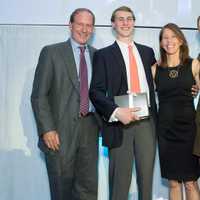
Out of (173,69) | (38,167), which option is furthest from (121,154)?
(38,167)

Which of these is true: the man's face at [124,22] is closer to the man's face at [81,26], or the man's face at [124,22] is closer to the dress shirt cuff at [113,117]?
the man's face at [81,26]

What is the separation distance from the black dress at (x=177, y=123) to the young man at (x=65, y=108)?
18.9 inches

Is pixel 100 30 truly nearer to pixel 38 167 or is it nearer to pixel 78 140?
pixel 78 140

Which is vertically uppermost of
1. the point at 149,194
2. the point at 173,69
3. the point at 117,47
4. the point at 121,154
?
the point at 117,47

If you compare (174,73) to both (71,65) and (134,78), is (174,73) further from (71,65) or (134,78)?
(71,65)

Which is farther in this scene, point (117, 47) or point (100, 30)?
point (100, 30)

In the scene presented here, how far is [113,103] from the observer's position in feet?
6.75

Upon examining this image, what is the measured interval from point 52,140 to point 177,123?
2.65 feet

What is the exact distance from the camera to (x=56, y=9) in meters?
2.58

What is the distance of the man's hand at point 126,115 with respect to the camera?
6.57 feet

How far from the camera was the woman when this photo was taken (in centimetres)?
215

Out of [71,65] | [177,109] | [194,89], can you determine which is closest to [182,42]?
[194,89]

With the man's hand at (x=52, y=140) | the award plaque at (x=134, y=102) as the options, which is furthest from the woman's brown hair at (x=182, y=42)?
the man's hand at (x=52, y=140)

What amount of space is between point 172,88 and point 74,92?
630 millimetres
